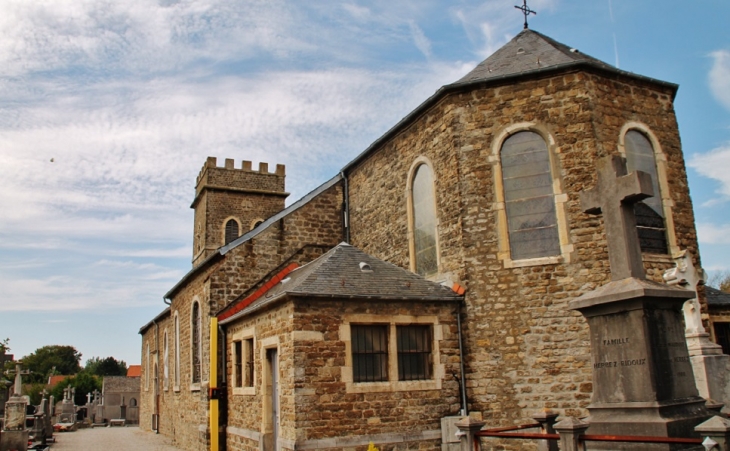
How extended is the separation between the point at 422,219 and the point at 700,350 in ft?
20.9

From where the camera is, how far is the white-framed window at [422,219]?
45.5 feet

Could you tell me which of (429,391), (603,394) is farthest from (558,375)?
(603,394)

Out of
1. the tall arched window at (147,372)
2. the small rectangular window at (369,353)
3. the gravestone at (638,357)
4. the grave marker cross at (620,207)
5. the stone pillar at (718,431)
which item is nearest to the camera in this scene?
the stone pillar at (718,431)

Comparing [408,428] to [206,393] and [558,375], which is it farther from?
[206,393]

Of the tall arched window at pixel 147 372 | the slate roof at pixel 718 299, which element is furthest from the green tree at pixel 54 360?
the slate roof at pixel 718 299

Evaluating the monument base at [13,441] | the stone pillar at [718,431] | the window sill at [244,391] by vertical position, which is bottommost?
the monument base at [13,441]

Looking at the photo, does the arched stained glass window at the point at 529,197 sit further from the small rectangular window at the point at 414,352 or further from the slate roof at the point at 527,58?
the small rectangular window at the point at 414,352

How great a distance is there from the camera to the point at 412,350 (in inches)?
472

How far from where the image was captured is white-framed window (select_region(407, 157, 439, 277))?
13.9 metres

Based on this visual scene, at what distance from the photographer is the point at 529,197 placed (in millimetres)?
12414

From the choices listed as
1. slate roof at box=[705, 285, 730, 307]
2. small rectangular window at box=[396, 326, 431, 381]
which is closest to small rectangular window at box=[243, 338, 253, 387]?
small rectangular window at box=[396, 326, 431, 381]

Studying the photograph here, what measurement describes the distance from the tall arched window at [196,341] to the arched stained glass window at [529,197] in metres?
9.61

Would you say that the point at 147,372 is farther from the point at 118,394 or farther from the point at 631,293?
the point at 118,394

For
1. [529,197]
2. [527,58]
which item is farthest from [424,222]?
[527,58]
